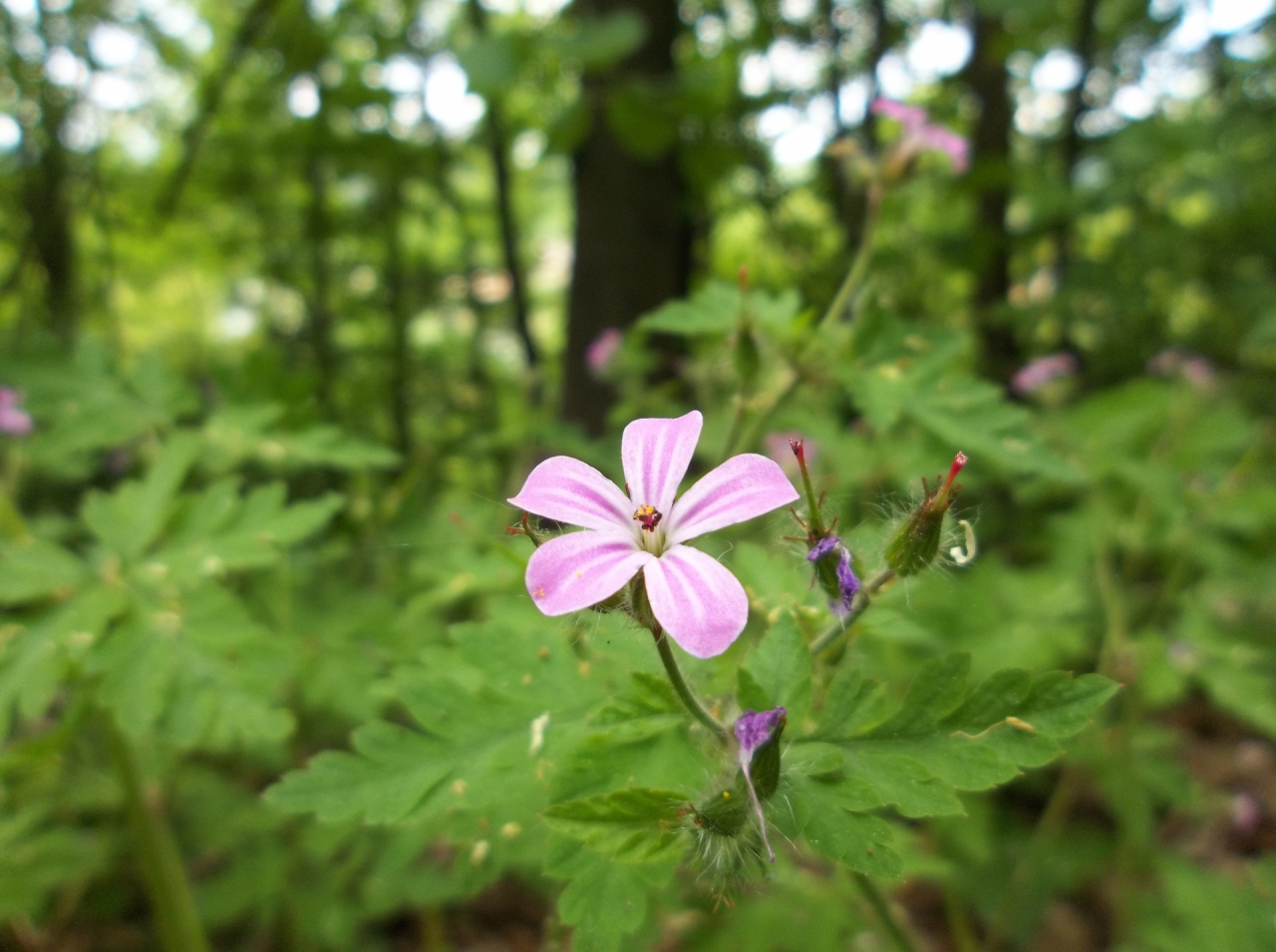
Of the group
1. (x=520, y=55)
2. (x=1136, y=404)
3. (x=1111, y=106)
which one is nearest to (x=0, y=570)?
(x=520, y=55)

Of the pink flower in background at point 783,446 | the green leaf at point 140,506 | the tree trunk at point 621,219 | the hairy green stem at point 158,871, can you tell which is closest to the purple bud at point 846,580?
the pink flower in background at point 783,446

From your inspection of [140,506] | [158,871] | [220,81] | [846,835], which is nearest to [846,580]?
[846,835]

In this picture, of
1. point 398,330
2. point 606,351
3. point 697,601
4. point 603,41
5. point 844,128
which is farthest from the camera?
point 398,330

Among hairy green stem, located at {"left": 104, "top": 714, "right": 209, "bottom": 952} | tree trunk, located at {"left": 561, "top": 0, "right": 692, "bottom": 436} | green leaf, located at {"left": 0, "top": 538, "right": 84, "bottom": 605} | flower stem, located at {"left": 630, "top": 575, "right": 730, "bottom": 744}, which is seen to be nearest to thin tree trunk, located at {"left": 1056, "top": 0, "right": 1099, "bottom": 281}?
tree trunk, located at {"left": 561, "top": 0, "right": 692, "bottom": 436}

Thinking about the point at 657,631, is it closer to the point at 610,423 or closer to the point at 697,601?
the point at 697,601

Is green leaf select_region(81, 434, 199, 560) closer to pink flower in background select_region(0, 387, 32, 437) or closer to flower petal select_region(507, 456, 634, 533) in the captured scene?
pink flower in background select_region(0, 387, 32, 437)

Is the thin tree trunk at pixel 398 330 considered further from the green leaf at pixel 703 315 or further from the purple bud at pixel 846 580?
the purple bud at pixel 846 580

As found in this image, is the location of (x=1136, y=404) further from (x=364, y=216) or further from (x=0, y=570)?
(x=364, y=216)
